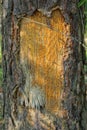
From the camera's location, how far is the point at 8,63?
2693mm

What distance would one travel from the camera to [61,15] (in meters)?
2.49

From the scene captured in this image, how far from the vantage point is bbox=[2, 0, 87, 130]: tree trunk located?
2512 mm

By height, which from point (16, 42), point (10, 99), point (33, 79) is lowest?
point (10, 99)

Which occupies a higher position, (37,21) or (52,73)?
(37,21)

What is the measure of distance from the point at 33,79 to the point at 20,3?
1.77 ft

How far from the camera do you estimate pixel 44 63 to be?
2.61 meters

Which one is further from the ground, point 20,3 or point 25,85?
point 20,3

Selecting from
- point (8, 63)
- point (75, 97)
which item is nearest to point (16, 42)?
point (8, 63)

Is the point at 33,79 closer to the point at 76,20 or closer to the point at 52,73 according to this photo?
the point at 52,73

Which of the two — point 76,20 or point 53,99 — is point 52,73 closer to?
point 53,99

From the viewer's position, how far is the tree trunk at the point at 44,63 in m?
2.51

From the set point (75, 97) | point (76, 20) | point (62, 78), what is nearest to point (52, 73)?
point (62, 78)

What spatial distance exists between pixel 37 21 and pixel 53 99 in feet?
1.84

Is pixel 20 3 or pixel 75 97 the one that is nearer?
pixel 20 3
